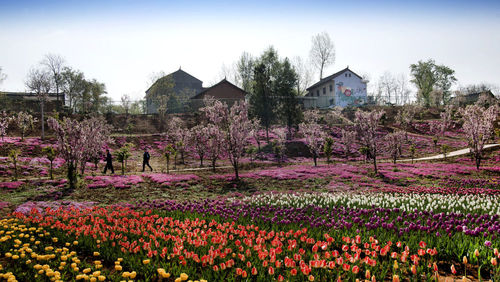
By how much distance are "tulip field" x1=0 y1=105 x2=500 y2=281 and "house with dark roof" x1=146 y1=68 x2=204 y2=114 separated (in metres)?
27.4

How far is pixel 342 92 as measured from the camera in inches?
2884

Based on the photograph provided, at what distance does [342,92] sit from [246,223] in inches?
2769

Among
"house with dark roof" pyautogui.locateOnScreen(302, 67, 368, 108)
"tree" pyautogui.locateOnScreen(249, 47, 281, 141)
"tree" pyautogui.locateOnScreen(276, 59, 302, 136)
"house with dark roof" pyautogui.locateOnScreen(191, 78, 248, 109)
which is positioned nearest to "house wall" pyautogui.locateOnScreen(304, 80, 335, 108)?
"house with dark roof" pyautogui.locateOnScreen(302, 67, 368, 108)

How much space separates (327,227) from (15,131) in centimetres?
4729

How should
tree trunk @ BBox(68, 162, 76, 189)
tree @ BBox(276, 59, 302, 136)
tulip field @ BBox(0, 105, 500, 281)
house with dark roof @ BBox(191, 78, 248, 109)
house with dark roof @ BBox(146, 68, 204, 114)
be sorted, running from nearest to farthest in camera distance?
tulip field @ BBox(0, 105, 500, 281) < tree trunk @ BBox(68, 162, 76, 189) < tree @ BBox(276, 59, 302, 136) < house with dark roof @ BBox(191, 78, 248, 109) < house with dark roof @ BBox(146, 68, 204, 114)

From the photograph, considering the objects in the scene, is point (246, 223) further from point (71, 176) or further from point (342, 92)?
point (342, 92)

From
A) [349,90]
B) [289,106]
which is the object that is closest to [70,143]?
[289,106]

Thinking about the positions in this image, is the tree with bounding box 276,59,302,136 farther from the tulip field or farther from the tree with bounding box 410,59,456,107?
the tree with bounding box 410,59,456,107

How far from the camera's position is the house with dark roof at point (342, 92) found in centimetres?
7275

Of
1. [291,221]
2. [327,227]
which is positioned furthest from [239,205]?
[327,227]

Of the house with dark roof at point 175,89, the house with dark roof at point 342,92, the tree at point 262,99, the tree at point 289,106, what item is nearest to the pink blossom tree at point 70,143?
the tree at point 262,99

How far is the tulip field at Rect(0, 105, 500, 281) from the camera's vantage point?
5.24 meters

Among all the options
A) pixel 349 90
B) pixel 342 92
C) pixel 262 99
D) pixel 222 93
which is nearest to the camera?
pixel 262 99

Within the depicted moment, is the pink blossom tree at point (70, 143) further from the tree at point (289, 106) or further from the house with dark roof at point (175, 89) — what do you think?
the house with dark roof at point (175, 89)
